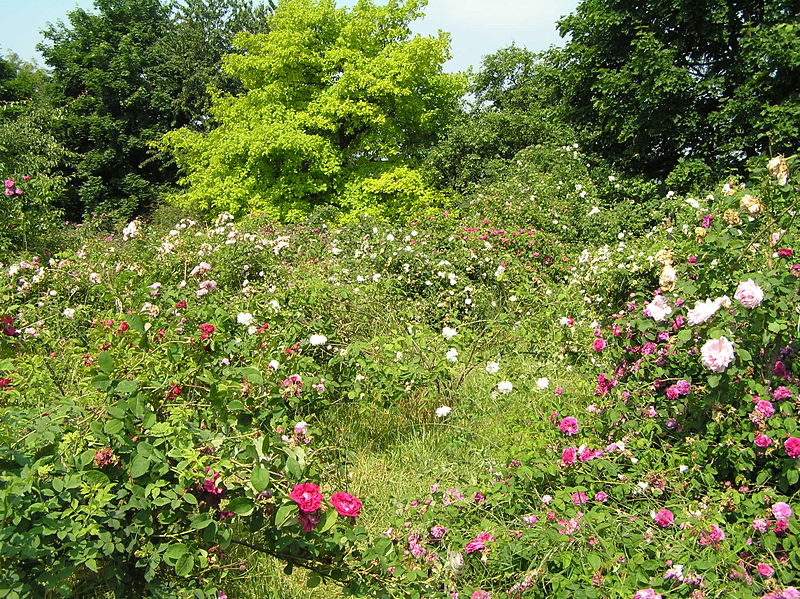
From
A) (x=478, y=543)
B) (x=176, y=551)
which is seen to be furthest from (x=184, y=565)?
(x=478, y=543)

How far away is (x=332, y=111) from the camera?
37.3 ft

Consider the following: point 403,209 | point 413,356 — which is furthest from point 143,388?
point 403,209

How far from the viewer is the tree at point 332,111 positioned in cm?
1146

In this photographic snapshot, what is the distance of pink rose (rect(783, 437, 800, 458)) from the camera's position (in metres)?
1.72

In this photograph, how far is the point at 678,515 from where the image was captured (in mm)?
1832

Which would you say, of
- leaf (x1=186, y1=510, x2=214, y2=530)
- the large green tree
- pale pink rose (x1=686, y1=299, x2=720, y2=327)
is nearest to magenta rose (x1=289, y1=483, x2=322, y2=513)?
leaf (x1=186, y1=510, x2=214, y2=530)

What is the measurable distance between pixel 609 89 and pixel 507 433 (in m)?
6.13

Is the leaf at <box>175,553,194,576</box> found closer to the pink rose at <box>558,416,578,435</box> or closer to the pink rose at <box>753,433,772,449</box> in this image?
the pink rose at <box>558,416,578,435</box>

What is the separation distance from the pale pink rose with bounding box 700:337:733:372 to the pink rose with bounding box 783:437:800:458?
0.28 metres

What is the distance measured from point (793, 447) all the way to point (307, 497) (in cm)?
148

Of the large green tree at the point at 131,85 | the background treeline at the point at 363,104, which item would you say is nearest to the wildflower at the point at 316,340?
the background treeline at the point at 363,104

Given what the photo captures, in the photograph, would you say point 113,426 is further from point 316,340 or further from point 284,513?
point 316,340

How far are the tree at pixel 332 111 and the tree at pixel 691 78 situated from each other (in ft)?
14.5

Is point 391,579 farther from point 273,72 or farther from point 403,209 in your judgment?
point 273,72
